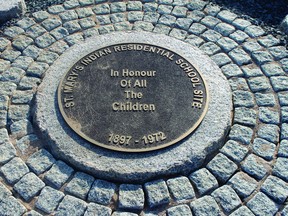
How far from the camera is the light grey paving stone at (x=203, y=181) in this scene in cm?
342

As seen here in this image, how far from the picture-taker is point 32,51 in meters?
4.75

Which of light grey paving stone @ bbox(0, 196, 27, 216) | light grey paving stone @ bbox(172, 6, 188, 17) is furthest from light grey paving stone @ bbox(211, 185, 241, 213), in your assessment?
light grey paving stone @ bbox(172, 6, 188, 17)

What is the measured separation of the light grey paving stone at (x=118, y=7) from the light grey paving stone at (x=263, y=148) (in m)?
2.89

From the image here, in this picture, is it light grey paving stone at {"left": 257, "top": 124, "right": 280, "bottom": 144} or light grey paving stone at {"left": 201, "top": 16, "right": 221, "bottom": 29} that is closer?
light grey paving stone at {"left": 257, "top": 124, "right": 280, "bottom": 144}

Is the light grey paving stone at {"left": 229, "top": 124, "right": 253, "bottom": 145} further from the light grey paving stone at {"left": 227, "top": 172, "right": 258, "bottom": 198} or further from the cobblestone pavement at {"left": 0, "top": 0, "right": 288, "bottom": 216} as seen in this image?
the light grey paving stone at {"left": 227, "top": 172, "right": 258, "bottom": 198}

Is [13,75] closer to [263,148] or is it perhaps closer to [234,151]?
[234,151]

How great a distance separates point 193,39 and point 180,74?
891mm

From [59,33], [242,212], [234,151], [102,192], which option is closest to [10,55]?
[59,33]

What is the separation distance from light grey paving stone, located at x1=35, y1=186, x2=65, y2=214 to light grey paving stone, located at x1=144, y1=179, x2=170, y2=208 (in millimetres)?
828

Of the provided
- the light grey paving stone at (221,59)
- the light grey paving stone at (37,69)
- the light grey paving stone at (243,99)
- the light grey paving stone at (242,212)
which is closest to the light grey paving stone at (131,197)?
the light grey paving stone at (242,212)

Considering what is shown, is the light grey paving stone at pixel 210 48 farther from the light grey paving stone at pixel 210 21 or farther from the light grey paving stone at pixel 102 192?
the light grey paving stone at pixel 102 192

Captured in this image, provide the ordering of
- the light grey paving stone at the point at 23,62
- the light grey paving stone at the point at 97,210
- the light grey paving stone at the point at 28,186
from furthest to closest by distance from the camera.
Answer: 1. the light grey paving stone at the point at 23,62
2. the light grey paving stone at the point at 28,186
3. the light grey paving stone at the point at 97,210

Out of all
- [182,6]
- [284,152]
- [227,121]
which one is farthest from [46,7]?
[284,152]

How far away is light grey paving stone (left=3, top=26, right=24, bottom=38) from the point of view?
501 cm
